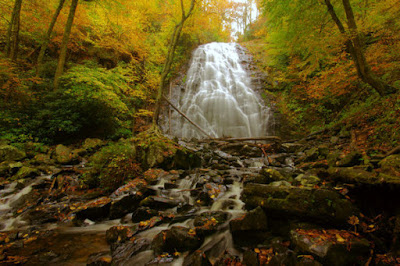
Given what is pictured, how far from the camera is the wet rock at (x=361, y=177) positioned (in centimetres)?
224

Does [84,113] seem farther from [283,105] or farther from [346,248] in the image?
[283,105]

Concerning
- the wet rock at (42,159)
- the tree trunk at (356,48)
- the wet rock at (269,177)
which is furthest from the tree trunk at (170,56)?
the tree trunk at (356,48)

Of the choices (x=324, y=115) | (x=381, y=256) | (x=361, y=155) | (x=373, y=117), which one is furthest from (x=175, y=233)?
(x=324, y=115)

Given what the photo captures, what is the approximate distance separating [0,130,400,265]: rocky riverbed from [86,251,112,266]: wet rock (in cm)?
1

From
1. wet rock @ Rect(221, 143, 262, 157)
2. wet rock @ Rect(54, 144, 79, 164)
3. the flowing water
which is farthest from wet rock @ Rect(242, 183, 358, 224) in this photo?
wet rock @ Rect(54, 144, 79, 164)

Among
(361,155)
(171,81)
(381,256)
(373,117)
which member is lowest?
(381,256)

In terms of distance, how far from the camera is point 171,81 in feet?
50.0

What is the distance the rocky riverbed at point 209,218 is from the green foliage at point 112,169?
131 mm

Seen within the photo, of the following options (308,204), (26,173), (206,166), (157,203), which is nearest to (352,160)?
(308,204)

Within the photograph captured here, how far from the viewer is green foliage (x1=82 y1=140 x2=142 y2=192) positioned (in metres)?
4.57

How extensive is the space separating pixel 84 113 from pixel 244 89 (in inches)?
447

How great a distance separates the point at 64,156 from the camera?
6.29 meters

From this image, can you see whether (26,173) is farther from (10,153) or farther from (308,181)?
(308,181)

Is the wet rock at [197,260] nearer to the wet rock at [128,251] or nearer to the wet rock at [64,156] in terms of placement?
the wet rock at [128,251]
